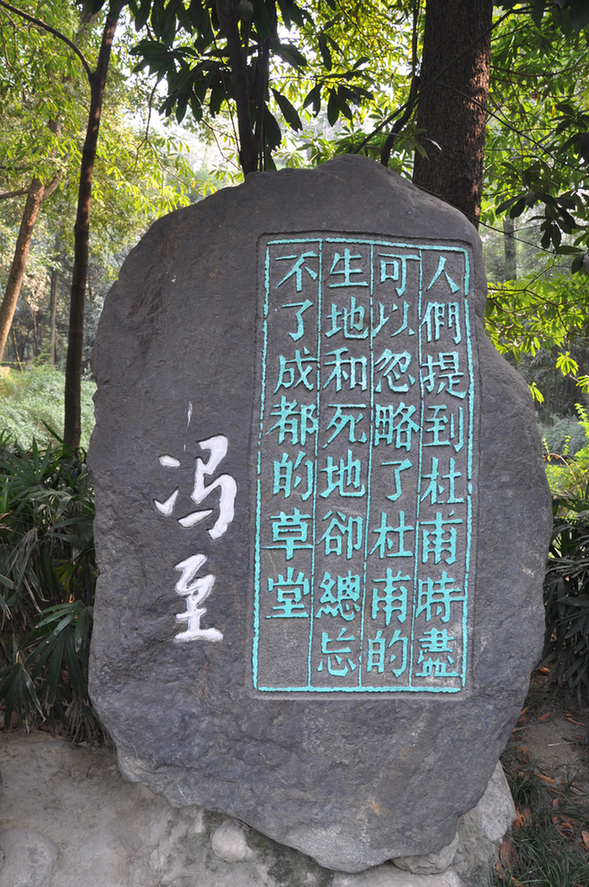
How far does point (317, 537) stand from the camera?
2.07 meters

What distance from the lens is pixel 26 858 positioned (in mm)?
2146

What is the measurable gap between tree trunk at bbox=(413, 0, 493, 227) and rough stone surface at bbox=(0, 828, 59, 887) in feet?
10.3

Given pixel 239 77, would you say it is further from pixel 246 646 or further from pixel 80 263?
pixel 246 646

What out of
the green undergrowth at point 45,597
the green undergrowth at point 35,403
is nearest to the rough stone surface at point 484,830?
the green undergrowth at point 45,597

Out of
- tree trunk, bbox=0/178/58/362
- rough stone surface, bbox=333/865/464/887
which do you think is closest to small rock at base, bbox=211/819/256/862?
rough stone surface, bbox=333/865/464/887

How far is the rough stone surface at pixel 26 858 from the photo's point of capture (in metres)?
2.09

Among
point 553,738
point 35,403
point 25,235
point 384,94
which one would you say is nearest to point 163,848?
point 553,738

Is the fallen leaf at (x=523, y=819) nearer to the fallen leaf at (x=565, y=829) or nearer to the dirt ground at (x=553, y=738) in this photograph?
the fallen leaf at (x=565, y=829)

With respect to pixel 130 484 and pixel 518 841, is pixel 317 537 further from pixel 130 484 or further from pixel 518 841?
pixel 518 841

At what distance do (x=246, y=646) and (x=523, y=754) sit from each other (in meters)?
1.62

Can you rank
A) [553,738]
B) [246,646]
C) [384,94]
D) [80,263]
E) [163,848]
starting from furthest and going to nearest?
[384,94], [80,263], [553,738], [163,848], [246,646]

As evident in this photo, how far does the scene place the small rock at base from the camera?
2135mm

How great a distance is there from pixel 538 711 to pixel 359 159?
2.72 metres

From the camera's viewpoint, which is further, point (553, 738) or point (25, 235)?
point (25, 235)
